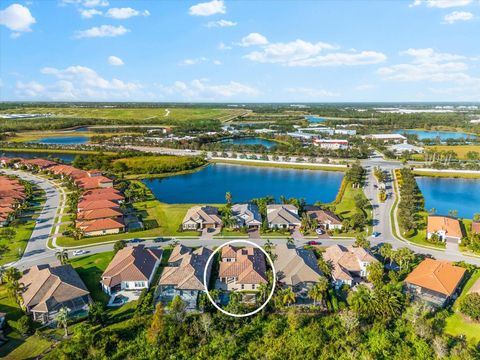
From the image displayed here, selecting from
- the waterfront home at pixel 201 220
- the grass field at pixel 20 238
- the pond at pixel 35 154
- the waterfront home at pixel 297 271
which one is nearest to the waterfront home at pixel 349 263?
the waterfront home at pixel 297 271

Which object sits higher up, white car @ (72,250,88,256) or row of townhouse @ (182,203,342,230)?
row of townhouse @ (182,203,342,230)

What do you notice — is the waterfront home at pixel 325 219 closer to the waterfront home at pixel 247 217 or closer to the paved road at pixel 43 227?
the waterfront home at pixel 247 217

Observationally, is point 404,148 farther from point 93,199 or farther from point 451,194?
point 93,199

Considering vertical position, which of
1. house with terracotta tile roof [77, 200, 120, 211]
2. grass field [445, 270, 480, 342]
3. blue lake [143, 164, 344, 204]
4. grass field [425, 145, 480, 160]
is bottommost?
grass field [445, 270, 480, 342]

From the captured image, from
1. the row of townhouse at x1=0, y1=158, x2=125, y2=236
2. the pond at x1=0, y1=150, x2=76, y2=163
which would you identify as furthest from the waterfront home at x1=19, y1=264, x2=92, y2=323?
the pond at x1=0, y1=150, x2=76, y2=163

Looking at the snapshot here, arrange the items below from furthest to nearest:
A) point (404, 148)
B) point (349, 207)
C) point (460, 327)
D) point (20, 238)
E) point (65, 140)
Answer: point (65, 140)
point (404, 148)
point (349, 207)
point (20, 238)
point (460, 327)

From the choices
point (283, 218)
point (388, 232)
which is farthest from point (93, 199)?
point (388, 232)

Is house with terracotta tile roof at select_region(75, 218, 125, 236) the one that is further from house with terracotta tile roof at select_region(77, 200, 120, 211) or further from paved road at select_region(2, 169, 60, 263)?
house with terracotta tile roof at select_region(77, 200, 120, 211)
